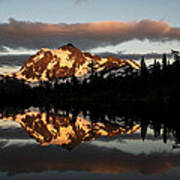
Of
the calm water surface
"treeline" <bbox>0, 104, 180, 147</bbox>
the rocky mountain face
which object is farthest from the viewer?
"treeline" <bbox>0, 104, 180, 147</bbox>

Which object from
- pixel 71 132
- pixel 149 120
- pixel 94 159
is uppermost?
pixel 94 159

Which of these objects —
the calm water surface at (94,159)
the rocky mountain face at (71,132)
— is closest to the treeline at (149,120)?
the rocky mountain face at (71,132)

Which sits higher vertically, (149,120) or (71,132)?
(71,132)

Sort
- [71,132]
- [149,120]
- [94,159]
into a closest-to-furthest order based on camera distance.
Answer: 1. [94,159]
2. [71,132]
3. [149,120]

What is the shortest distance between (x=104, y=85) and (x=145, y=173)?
6388 inches

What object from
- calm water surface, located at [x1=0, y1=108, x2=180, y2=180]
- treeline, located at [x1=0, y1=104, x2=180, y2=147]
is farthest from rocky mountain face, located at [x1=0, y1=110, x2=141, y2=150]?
treeline, located at [x1=0, y1=104, x2=180, y2=147]

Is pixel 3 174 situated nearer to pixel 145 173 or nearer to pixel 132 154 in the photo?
pixel 145 173

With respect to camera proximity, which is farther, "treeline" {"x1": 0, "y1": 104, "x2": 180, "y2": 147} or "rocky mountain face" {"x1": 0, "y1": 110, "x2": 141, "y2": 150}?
"treeline" {"x1": 0, "y1": 104, "x2": 180, "y2": 147}

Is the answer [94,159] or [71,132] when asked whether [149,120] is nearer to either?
[71,132]

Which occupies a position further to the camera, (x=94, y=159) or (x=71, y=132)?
(x=71, y=132)

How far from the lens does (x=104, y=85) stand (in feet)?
582

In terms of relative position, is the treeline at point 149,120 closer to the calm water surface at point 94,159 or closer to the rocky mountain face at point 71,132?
the rocky mountain face at point 71,132

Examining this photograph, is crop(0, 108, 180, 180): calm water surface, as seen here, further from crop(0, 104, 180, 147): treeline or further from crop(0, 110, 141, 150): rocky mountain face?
crop(0, 104, 180, 147): treeline

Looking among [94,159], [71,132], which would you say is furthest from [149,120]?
[94,159]
